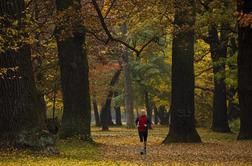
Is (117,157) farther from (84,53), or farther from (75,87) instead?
(84,53)

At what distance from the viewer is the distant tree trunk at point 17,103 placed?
687 inches

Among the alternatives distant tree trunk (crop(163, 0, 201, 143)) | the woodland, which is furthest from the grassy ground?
distant tree trunk (crop(163, 0, 201, 143))

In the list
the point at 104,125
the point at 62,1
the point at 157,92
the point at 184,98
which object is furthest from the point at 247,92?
the point at 157,92

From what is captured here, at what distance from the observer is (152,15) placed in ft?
74.1

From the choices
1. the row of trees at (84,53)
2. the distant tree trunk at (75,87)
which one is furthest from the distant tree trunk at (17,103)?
the distant tree trunk at (75,87)

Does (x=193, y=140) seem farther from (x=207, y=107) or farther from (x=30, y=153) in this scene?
(x=207, y=107)

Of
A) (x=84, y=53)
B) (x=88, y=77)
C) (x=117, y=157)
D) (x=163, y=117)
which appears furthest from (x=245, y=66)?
(x=163, y=117)

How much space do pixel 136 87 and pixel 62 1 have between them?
34.3 metres

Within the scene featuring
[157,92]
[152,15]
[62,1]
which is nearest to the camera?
[152,15]

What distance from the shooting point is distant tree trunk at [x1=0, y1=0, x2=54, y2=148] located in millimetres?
17438

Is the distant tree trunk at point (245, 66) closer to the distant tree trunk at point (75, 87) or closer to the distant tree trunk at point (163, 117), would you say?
the distant tree trunk at point (75, 87)

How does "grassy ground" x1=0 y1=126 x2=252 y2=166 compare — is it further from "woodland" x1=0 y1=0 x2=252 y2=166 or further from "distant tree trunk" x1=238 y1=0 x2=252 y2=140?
"distant tree trunk" x1=238 y1=0 x2=252 y2=140

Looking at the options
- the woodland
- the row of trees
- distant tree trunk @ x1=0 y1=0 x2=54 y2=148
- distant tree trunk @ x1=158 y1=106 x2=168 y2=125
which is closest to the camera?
the woodland

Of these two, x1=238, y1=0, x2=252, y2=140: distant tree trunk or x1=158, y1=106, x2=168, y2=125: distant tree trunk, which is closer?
x1=238, y1=0, x2=252, y2=140: distant tree trunk
